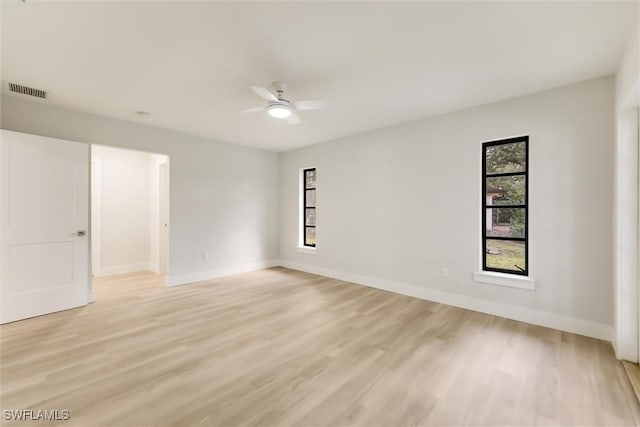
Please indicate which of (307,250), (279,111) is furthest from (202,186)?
(279,111)

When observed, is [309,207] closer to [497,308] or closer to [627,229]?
[497,308]

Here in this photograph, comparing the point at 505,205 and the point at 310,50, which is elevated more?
the point at 310,50

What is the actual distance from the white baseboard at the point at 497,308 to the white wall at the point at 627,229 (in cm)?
40

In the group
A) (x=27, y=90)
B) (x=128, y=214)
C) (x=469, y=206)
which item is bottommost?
(x=128, y=214)

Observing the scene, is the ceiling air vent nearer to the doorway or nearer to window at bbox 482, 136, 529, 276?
the doorway

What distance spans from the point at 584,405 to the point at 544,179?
7.38 feet

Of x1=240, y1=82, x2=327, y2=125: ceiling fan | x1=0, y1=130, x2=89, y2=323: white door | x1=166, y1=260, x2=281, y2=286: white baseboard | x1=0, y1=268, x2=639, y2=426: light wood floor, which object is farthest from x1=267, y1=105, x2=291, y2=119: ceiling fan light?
x1=166, y1=260, x2=281, y2=286: white baseboard

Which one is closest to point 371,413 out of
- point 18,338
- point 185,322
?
point 185,322

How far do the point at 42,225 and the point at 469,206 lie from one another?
18.1 feet

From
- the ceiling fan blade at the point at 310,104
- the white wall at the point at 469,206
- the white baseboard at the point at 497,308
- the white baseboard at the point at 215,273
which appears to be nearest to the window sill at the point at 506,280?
the white wall at the point at 469,206

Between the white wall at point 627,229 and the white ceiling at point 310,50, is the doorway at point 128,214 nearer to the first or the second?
the white ceiling at point 310,50

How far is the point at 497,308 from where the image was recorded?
340cm

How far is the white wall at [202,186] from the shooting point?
146 inches

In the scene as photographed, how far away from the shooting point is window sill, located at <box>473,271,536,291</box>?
10.4 feet
